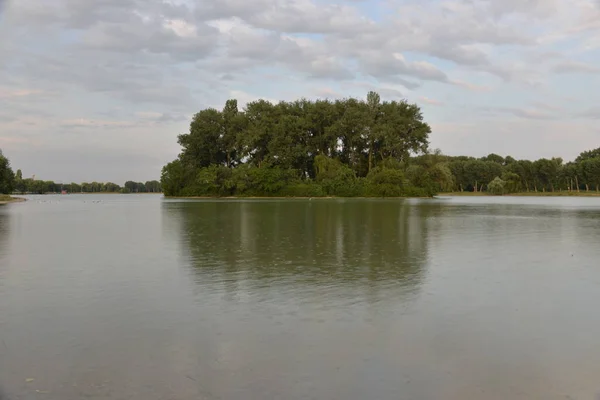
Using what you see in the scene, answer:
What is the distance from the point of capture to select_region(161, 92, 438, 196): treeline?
89.1 meters

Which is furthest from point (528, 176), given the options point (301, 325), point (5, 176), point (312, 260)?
point (301, 325)

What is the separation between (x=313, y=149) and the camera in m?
95.9

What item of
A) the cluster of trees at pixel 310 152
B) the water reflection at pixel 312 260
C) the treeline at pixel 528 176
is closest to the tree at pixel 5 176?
the cluster of trees at pixel 310 152

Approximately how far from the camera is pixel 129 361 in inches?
→ 250

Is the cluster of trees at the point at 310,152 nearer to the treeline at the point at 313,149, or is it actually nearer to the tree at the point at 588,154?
the treeline at the point at 313,149

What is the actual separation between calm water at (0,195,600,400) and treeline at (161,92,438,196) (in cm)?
7342

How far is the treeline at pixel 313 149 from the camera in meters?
89.1

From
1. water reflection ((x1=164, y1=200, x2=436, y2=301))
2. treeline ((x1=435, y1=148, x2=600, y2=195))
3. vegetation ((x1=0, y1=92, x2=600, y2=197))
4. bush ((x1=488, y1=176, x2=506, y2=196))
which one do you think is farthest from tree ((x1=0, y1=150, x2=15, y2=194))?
bush ((x1=488, y1=176, x2=506, y2=196))

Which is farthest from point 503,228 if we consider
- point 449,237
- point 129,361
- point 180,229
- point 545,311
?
point 129,361

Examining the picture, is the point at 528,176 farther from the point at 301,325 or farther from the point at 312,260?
the point at 301,325

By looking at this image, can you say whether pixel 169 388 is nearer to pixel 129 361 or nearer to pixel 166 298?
pixel 129 361

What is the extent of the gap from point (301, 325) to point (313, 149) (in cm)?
8881

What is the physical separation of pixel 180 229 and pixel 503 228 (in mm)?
16831

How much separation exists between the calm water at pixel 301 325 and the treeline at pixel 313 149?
73.4m
